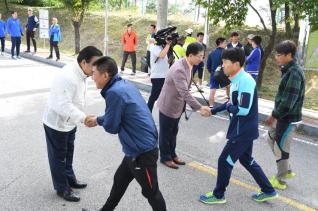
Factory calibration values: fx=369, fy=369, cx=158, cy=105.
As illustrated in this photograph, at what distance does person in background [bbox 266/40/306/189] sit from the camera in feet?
13.5

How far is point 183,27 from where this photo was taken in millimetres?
18766

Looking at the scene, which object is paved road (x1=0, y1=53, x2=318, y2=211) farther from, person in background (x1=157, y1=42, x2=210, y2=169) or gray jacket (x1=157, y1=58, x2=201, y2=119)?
gray jacket (x1=157, y1=58, x2=201, y2=119)

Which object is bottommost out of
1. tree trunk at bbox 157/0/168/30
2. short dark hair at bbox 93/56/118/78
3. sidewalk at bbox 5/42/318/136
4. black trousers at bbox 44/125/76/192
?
sidewalk at bbox 5/42/318/136

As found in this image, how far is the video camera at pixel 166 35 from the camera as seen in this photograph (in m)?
6.42

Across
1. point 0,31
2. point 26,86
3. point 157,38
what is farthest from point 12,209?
point 0,31

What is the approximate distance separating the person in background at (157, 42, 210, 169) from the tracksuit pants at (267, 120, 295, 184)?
0.99 meters

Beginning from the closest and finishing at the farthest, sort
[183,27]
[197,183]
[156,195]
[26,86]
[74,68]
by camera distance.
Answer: [156,195]
[74,68]
[197,183]
[26,86]
[183,27]

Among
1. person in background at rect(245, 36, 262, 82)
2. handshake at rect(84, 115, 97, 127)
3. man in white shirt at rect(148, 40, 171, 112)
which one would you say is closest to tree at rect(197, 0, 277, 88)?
person in background at rect(245, 36, 262, 82)

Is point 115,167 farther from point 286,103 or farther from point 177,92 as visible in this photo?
point 286,103

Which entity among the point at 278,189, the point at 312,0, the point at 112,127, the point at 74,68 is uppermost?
the point at 312,0

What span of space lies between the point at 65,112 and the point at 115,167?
1601 mm

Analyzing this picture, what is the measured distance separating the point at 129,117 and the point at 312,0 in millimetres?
6249

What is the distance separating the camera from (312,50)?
8.16m

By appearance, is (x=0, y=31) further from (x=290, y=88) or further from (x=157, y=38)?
(x=290, y=88)
